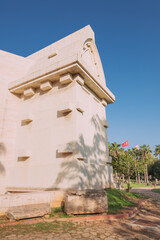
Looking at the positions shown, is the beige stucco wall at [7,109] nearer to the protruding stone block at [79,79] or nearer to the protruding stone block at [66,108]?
the protruding stone block at [66,108]

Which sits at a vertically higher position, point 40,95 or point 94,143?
point 40,95

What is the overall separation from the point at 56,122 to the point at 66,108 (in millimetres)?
1017

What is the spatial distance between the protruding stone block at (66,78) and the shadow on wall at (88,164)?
8.47 feet

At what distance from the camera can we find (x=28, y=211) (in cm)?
498

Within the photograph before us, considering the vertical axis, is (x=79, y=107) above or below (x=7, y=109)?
below

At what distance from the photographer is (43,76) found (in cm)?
877

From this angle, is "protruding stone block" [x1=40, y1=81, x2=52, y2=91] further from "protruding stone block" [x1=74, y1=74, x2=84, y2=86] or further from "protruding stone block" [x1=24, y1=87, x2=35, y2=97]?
"protruding stone block" [x1=74, y1=74, x2=84, y2=86]

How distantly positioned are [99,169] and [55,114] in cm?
376

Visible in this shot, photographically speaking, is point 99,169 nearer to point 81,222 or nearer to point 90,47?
point 81,222

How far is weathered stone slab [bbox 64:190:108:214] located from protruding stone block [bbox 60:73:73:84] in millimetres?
5160

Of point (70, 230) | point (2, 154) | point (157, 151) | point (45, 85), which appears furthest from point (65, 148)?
Result: point (157, 151)

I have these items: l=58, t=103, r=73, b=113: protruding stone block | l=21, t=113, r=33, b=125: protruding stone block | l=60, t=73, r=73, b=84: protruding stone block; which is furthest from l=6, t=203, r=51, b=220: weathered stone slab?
l=60, t=73, r=73, b=84: protruding stone block

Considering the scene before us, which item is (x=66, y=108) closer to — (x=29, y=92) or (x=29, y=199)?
(x=29, y=92)

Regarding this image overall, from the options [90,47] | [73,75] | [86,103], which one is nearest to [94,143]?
[86,103]
